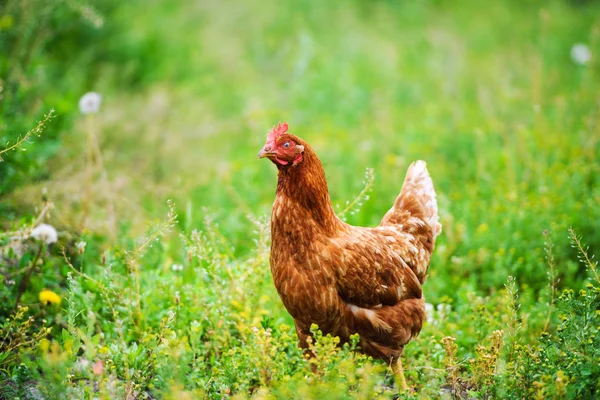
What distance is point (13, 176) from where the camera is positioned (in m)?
4.30

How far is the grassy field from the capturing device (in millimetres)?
2969

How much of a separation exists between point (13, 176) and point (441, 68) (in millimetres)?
6261

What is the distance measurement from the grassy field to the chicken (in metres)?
0.19

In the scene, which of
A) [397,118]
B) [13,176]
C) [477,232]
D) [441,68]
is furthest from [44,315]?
[441,68]

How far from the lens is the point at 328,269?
3080 millimetres

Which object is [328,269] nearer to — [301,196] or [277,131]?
[301,196]

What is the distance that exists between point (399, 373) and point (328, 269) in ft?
2.60

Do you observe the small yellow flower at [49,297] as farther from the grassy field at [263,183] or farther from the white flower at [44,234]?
the white flower at [44,234]

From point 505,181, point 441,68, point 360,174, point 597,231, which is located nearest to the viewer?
point 597,231

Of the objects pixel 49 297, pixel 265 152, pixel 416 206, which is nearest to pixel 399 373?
pixel 416 206

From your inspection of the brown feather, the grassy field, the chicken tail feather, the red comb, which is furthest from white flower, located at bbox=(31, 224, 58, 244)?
the chicken tail feather

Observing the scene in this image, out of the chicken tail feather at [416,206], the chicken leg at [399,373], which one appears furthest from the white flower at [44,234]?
the chicken leg at [399,373]

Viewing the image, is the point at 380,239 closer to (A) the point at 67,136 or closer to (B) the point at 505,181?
(B) the point at 505,181

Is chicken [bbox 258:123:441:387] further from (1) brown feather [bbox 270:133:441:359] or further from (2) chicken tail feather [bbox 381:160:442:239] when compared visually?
(2) chicken tail feather [bbox 381:160:442:239]
